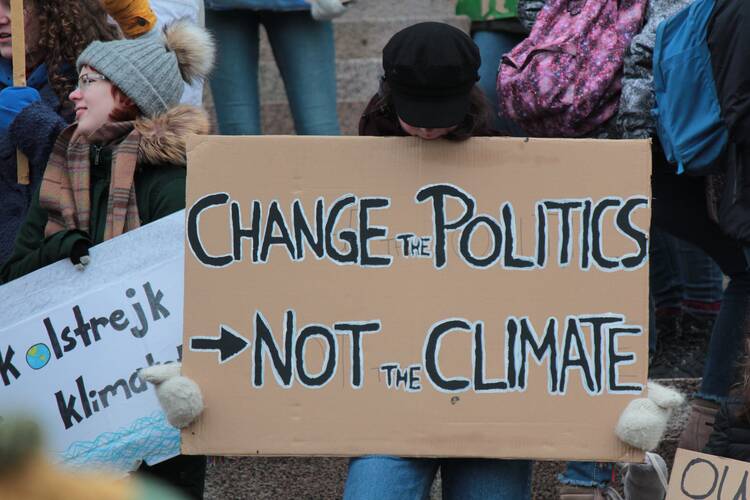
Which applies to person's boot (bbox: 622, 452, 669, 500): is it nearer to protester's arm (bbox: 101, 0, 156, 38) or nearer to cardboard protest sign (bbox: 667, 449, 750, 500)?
cardboard protest sign (bbox: 667, 449, 750, 500)

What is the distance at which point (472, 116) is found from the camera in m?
2.71

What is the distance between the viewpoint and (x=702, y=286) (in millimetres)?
4586

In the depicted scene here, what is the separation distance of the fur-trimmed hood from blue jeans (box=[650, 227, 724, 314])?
6.38 ft

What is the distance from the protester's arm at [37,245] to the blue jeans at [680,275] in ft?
7.30

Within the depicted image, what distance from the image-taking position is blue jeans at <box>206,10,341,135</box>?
15.6 feet

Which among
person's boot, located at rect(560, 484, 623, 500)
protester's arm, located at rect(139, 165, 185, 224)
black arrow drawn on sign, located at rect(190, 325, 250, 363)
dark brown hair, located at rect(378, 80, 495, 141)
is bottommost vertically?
person's boot, located at rect(560, 484, 623, 500)

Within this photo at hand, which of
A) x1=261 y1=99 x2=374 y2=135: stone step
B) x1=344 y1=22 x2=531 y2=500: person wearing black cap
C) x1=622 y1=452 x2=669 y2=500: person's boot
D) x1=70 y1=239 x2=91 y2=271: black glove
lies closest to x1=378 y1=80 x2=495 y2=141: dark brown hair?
x1=344 y1=22 x2=531 y2=500: person wearing black cap

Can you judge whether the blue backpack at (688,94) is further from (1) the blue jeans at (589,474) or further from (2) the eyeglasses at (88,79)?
(2) the eyeglasses at (88,79)

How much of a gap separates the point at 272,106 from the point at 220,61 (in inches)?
44.1

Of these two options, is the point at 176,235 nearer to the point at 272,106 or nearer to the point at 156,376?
the point at 156,376

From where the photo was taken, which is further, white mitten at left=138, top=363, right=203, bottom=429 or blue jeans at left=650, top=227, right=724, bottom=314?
blue jeans at left=650, top=227, right=724, bottom=314

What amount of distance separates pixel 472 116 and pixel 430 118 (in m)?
0.13

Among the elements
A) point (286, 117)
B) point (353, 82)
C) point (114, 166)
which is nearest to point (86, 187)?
point (114, 166)

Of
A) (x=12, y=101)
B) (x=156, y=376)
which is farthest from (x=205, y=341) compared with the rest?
(x=12, y=101)
